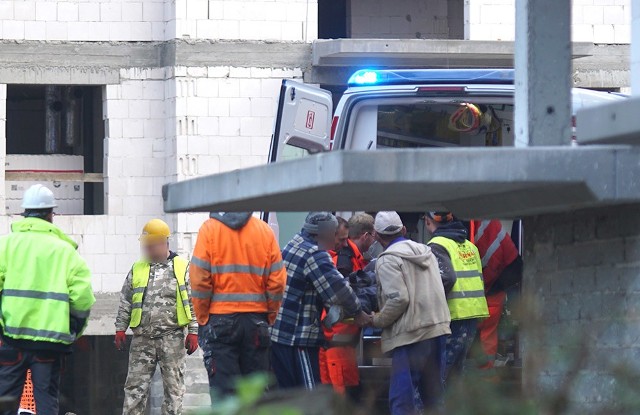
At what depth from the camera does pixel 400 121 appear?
39.3ft

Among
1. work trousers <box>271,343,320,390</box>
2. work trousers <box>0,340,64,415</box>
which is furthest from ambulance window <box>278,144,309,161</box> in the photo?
work trousers <box>0,340,64,415</box>

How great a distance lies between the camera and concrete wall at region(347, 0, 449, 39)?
1909 centimetres

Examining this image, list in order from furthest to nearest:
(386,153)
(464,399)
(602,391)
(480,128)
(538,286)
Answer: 1. (480,128)
2. (538,286)
3. (386,153)
4. (602,391)
5. (464,399)

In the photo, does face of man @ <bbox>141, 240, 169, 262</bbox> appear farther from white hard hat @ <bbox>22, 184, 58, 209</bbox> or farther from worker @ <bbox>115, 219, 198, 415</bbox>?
white hard hat @ <bbox>22, 184, 58, 209</bbox>

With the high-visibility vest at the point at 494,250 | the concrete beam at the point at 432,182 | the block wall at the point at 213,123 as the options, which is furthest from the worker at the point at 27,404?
the block wall at the point at 213,123

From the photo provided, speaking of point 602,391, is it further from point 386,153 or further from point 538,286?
point 538,286

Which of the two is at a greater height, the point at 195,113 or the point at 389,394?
the point at 195,113

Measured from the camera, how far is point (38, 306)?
8.99 meters

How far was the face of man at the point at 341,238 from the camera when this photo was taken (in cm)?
1073

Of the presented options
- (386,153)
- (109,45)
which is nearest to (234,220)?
(386,153)

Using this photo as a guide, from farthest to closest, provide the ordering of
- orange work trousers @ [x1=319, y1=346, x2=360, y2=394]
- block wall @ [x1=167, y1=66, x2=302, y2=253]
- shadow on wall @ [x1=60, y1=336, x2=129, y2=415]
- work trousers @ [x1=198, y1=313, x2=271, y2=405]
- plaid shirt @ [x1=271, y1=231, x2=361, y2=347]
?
shadow on wall @ [x1=60, y1=336, x2=129, y2=415], block wall @ [x1=167, y1=66, x2=302, y2=253], orange work trousers @ [x1=319, y1=346, x2=360, y2=394], plaid shirt @ [x1=271, y1=231, x2=361, y2=347], work trousers @ [x1=198, y1=313, x2=271, y2=405]

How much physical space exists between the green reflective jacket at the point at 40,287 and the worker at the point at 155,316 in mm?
2978

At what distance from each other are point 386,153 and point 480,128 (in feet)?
24.0

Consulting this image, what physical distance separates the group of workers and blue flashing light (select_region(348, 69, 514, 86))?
45.0 inches
